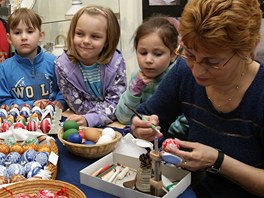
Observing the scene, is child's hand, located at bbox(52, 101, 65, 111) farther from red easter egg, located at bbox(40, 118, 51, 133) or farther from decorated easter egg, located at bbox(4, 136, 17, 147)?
decorated easter egg, located at bbox(4, 136, 17, 147)

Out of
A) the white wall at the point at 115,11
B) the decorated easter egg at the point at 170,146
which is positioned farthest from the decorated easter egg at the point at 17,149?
the white wall at the point at 115,11

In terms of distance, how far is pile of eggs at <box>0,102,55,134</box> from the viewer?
152 cm

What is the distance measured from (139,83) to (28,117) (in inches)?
21.3

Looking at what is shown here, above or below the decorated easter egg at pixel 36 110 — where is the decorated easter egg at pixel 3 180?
below

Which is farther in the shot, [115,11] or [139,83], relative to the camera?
[115,11]

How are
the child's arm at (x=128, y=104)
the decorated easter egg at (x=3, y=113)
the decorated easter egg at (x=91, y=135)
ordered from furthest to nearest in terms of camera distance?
1. the child's arm at (x=128, y=104)
2. the decorated easter egg at (x=3, y=113)
3. the decorated easter egg at (x=91, y=135)

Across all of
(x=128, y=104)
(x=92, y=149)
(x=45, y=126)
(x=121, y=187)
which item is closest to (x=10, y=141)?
(x=45, y=126)

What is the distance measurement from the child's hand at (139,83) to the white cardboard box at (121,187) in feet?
1.65

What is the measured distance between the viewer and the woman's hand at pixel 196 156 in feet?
3.67

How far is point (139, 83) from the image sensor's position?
5.69 ft

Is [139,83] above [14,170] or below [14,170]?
above

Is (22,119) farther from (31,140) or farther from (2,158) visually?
(2,158)

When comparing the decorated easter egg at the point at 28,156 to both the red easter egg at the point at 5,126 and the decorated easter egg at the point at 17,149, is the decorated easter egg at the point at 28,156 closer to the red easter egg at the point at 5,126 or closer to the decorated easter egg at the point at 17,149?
the decorated easter egg at the point at 17,149

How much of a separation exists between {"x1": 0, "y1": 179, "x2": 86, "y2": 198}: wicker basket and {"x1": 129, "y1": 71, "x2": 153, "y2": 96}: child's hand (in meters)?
0.77
